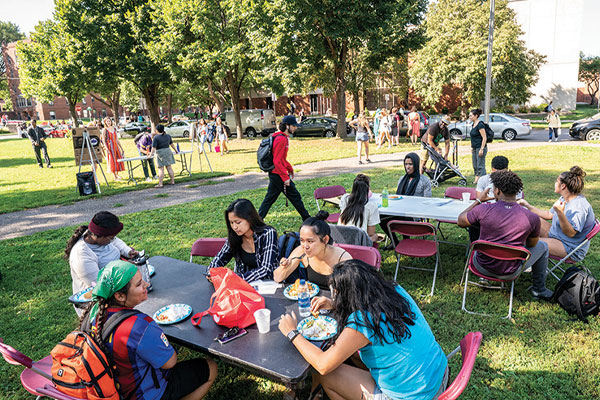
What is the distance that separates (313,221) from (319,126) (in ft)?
72.5

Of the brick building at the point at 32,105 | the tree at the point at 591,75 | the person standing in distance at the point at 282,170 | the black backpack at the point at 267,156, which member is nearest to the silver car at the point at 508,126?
the person standing in distance at the point at 282,170

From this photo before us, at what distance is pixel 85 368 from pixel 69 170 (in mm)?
16695

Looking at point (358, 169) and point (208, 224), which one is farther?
point (358, 169)

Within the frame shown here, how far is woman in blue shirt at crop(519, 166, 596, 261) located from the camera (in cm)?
442

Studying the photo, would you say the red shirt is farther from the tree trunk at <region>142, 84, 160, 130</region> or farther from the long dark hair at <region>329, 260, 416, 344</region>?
the tree trunk at <region>142, 84, 160, 130</region>

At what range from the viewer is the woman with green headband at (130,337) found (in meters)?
2.25

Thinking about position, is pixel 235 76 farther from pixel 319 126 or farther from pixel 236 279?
pixel 236 279

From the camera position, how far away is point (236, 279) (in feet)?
9.63

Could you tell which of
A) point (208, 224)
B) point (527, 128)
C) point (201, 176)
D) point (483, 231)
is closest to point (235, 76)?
point (201, 176)

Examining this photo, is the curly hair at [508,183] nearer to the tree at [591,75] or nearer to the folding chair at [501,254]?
the folding chair at [501,254]

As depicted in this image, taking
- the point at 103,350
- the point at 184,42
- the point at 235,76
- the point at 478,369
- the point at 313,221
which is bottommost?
the point at 478,369

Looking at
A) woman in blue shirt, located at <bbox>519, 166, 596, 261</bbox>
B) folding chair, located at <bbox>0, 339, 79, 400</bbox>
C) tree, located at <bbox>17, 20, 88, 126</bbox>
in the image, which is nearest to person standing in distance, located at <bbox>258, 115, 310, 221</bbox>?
woman in blue shirt, located at <bbox>519, 166, 596, 261</bbox>

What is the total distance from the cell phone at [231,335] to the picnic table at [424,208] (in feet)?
10.7

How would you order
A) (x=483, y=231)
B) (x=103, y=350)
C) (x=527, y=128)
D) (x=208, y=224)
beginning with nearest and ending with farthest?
(x=103, y=350) → (x=483, y=231) → (x=208, y=224) → (x=527, y=128)
